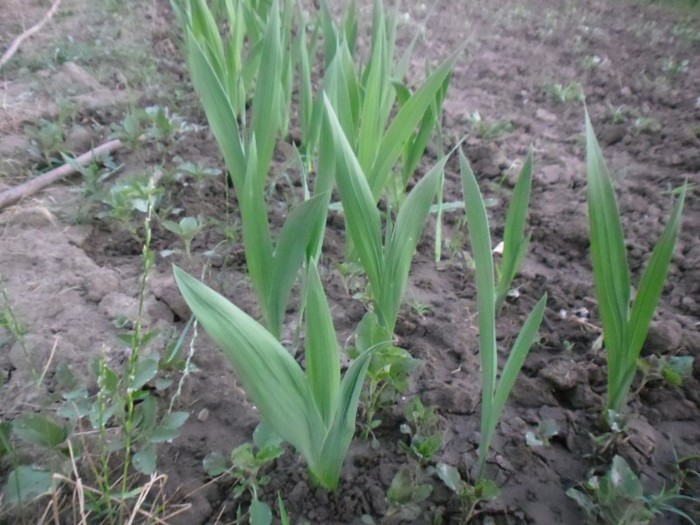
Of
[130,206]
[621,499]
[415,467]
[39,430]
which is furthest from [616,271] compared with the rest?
[130,206]

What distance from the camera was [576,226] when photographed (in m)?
1.39

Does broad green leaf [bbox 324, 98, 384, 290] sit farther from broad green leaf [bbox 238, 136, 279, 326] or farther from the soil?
the soil

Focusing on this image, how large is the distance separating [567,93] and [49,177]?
1.82m

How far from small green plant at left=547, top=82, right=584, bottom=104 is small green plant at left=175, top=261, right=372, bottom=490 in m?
1.78

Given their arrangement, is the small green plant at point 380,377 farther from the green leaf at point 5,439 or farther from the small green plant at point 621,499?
the green leaf at point 5,439

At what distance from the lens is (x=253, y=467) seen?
749 millimetres

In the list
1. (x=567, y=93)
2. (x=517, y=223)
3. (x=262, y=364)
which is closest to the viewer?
(x=262, y=364)

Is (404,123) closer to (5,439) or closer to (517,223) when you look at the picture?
(517,223)

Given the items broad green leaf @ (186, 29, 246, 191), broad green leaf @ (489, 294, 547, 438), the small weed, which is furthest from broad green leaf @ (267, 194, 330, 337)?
the small weed

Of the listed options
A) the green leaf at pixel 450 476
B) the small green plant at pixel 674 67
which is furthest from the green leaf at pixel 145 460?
the small green plant at pixel 674 67

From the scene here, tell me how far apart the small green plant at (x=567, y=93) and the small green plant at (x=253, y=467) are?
1827 millimetres

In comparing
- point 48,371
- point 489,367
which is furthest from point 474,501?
point 48,371

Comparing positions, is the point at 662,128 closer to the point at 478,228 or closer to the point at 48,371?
the point at 478,228

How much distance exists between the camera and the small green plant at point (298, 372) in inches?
26.5
